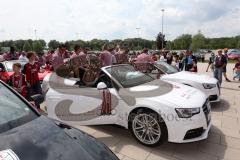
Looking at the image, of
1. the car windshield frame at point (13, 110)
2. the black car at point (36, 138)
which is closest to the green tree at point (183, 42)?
the car windshield frame at point (13, 110)

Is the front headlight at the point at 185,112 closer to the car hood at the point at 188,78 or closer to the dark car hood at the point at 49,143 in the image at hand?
the dark car hood at the point at 49,143

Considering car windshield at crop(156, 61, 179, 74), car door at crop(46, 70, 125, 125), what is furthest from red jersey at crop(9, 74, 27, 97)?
car windshield at crop(156, 61, 179, 74)

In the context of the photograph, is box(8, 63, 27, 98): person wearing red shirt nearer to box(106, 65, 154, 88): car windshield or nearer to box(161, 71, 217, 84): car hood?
box(106, 65, 154, 88): car windshield

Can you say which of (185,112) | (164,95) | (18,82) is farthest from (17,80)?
(185,112)

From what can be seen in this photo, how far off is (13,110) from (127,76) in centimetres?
292

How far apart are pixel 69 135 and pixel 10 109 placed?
0.79 m

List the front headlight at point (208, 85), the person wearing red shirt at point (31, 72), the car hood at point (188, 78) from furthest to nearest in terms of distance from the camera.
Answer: the car hood at point (188, 78)
the front headlight at point (208, 85)
the person wearing red shirt at point (31, 72)

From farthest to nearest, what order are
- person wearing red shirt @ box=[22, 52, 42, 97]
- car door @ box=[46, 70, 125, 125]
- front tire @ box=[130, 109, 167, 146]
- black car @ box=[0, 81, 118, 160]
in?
person wearing red shirt @ box=[22, 52, 42, 97] → car door @ box=[46, 70, 125, 125] → front tire @ box=[130, 109, 167, 146] → black car @ box=[0, 81, 118, 160]

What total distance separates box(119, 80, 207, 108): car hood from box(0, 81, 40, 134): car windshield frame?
212 cm

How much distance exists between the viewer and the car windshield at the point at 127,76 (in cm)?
526

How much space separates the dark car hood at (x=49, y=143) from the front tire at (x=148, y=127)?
6.31ft

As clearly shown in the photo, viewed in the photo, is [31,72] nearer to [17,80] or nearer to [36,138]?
[17,80]

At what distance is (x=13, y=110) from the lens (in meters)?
2.96

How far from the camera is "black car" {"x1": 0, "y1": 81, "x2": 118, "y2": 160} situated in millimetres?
2213
